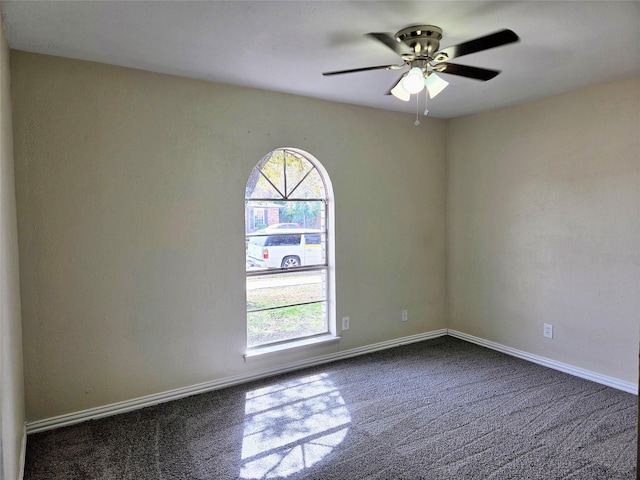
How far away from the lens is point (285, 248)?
11.9ft

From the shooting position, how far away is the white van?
3.47m

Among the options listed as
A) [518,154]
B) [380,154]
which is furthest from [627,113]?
[380,154]

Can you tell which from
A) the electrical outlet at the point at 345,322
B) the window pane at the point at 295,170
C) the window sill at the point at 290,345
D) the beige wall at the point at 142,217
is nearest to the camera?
the beige wall at the point at 142,217

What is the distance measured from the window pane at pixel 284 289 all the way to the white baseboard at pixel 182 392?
0.53m

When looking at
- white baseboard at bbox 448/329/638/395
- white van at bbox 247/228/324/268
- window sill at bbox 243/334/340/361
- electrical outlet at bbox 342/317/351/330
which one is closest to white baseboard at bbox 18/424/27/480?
window sill at bbox 243/334/340/361

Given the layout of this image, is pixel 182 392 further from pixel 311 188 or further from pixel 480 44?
pixel 480 44

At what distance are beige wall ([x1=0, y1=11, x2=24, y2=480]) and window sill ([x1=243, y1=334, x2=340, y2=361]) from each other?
1.53 m

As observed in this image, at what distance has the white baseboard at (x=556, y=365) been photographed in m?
3.13

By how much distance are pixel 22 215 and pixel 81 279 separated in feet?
1.67

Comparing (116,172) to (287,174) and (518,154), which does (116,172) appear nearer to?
(287,174)

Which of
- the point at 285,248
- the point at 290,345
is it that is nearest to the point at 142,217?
the point at 285,248

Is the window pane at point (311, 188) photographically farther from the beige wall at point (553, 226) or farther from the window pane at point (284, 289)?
the beige wall at point (553, 226)

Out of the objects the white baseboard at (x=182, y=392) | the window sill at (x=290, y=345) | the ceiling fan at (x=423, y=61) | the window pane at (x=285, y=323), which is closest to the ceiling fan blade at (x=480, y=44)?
the ceiling fan at (x=423, y=61)

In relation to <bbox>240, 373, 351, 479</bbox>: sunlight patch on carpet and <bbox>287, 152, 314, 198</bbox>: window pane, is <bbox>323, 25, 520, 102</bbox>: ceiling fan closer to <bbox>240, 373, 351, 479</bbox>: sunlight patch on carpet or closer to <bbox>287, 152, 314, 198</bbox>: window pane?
<bbox>287, 152, 314, 198</bbox>: window pane
